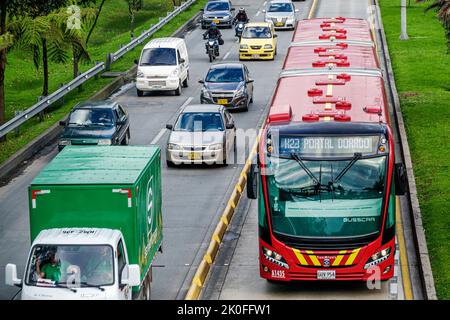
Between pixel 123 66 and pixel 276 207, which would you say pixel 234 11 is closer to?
pixel 123 66

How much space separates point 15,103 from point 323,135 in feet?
99.4

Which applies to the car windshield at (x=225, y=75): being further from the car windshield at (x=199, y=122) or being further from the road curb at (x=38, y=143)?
the car windshield at (x=199, y=122)

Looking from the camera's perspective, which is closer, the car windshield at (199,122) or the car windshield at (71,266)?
the car windshield at (71,266)

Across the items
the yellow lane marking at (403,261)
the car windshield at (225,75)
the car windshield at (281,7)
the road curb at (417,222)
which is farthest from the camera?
the car windshield at (281,7)

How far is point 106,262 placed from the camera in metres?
18.8

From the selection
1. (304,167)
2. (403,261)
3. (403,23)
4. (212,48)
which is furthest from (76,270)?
(403,23)

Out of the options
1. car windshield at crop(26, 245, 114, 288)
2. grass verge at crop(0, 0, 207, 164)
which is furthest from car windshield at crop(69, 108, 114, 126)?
car windshield at crop(26, 245, 114, 288)

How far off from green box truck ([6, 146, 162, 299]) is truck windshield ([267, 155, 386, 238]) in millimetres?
2874

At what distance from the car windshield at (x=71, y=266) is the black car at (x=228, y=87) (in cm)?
2405

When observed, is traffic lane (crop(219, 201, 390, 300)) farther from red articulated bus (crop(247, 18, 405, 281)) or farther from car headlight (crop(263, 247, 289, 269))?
car headlight (crop(263, 247, 289, 269))

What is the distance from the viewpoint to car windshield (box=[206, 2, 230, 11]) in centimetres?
6800

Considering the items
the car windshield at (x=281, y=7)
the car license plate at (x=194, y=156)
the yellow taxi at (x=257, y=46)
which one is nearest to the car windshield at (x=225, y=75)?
the car license plate at (x=194, y=156)

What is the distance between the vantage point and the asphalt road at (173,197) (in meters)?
24.8
